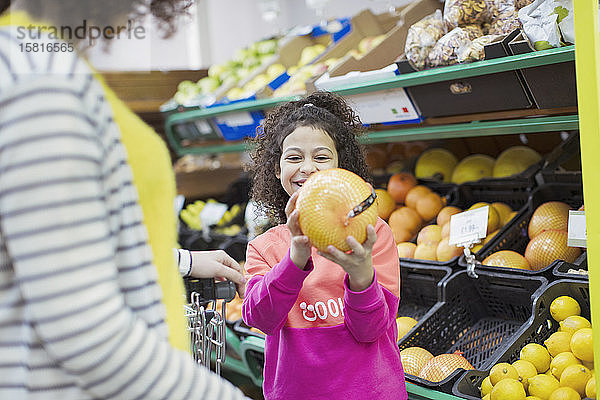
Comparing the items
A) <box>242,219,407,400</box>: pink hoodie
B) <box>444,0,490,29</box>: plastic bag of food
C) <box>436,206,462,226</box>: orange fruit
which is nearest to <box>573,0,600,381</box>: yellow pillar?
<box>242,219,407,400</box>: pink hoodie

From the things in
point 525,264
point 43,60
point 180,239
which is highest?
point 43,60

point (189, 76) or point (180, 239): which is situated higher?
point (189, 76)

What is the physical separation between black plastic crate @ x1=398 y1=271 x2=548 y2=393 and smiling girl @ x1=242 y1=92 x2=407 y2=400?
0.60m

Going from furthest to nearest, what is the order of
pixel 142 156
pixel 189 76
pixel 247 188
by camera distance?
pixel 189 76 < pixel 247 188 < pixel 142 156

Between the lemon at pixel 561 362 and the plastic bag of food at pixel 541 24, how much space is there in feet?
3.03

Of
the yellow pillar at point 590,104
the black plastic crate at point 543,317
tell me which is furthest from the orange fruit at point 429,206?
the yellow pillar at point 590,104

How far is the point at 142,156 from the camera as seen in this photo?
0.94 m

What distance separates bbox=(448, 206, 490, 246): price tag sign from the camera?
2.33 m

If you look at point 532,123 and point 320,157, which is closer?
point 320,157

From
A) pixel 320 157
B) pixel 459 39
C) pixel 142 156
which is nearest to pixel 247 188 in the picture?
pixel 459 39

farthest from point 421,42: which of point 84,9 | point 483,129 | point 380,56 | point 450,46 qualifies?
point 84,9

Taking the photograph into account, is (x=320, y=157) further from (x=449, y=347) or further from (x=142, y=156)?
(x=449, y=347)

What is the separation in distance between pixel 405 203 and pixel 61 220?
8.04 feet

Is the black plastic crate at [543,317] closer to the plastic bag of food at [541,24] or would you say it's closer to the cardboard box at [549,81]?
the cardboard box at [549,81]
